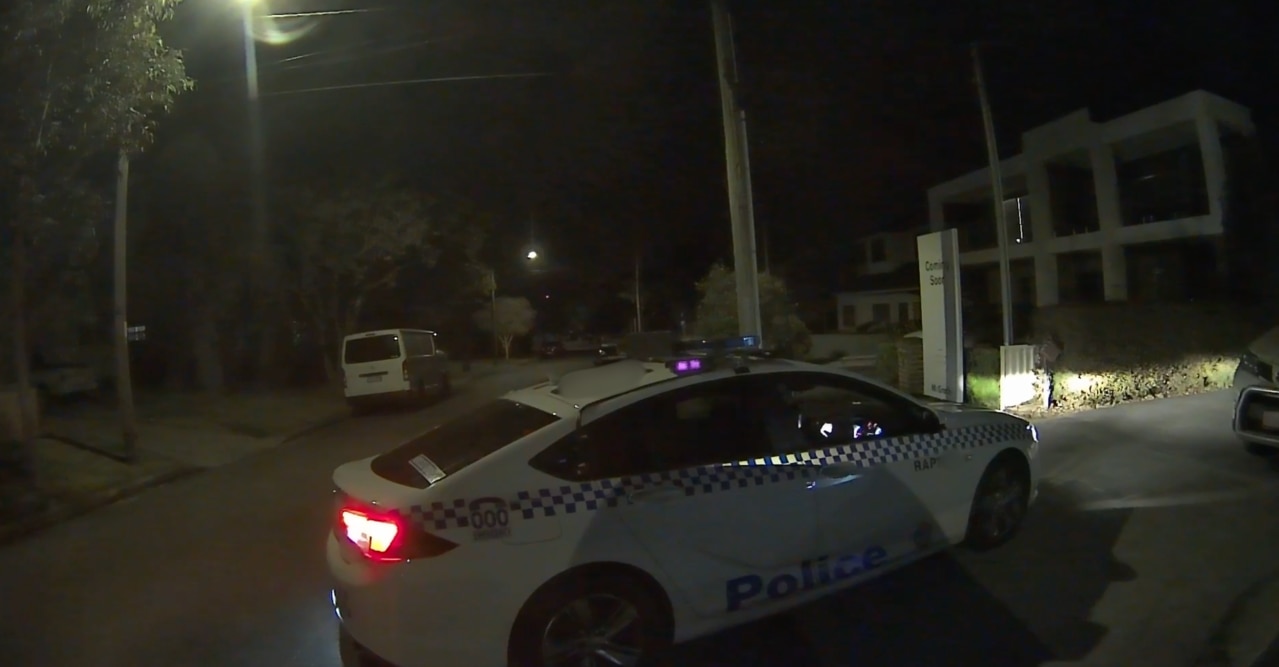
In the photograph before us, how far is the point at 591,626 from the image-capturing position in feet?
13.9

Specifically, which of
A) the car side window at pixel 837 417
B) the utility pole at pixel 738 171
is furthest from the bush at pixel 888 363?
the car side window at pixel 837 417

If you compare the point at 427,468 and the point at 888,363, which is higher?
the point at 427,468

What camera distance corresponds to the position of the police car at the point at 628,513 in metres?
4.00

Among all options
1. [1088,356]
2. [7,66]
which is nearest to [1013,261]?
[1088,356]

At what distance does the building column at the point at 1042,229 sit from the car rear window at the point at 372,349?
2024 cm

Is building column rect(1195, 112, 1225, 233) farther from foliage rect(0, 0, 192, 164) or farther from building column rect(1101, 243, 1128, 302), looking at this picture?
foliage rect(0, 0, 192, 164)

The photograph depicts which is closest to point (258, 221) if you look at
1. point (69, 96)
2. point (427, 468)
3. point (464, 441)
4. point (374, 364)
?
point (374, 364)

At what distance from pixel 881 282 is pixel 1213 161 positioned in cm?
1787

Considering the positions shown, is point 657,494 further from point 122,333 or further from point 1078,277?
point 1078,277

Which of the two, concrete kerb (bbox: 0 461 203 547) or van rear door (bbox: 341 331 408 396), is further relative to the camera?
van rear door (bbox: 341 331 408 396)

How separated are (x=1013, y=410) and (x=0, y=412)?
1313cm

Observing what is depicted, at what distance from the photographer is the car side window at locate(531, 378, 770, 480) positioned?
14.3 feet

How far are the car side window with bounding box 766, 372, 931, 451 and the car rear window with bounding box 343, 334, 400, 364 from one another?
50.9 ft

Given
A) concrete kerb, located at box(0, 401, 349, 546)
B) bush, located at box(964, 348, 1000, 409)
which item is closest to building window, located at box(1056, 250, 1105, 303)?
bush, located at box(964, 348, 1000, 409)
